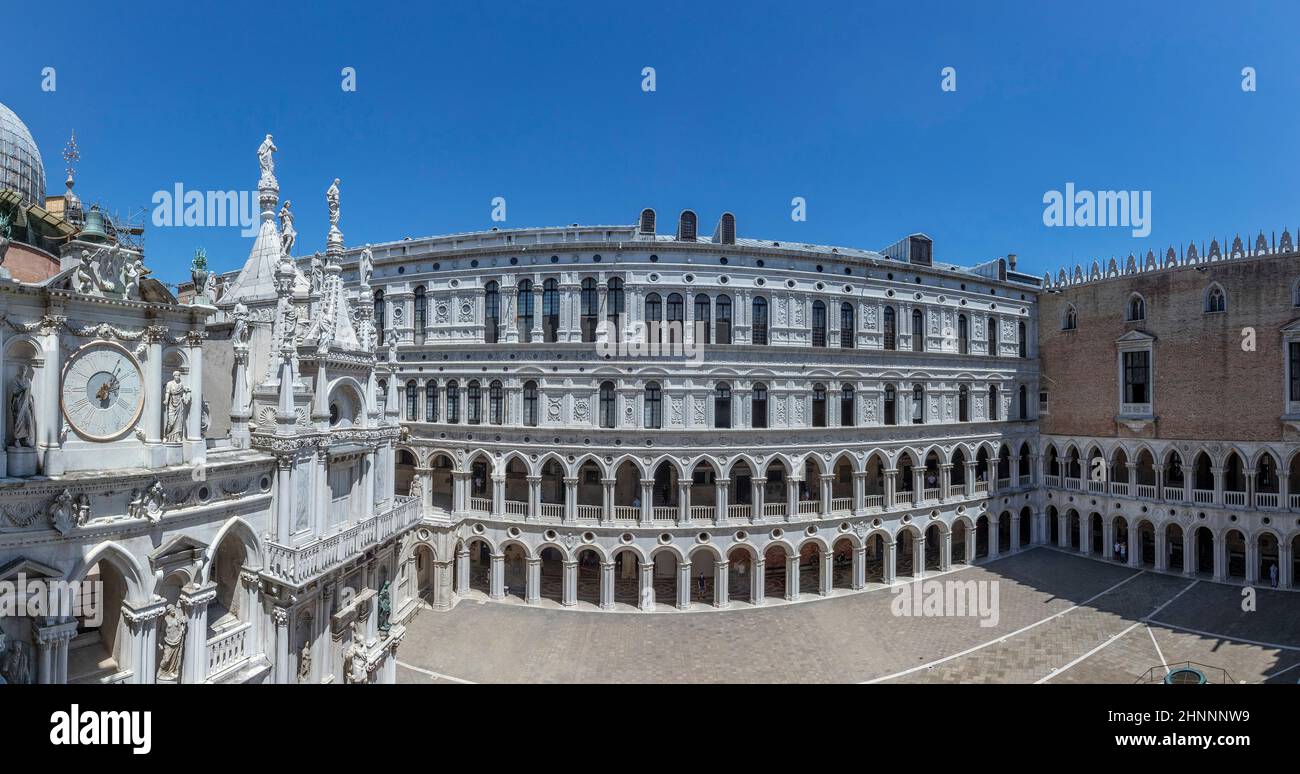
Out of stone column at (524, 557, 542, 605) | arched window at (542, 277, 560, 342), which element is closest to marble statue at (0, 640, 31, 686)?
stone column at (524, 557, 542, 605)

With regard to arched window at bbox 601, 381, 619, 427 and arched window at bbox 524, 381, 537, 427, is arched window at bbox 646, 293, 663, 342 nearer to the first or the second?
arched window at bbox 601, 381, 619, 427

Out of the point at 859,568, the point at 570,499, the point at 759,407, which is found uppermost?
the point at 759,407

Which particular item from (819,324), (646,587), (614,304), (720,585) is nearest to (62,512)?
(614,304)

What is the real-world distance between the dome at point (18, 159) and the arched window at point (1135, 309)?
5009cm

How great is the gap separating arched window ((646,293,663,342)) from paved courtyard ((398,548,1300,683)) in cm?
1351

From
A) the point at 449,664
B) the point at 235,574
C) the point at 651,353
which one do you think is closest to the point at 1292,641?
the point at 651,353

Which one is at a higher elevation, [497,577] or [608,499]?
[608,499]

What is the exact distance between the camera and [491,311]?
96.6ft

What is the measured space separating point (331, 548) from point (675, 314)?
18109 mm

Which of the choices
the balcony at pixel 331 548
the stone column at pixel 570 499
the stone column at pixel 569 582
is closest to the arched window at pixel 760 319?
the stone column at pixel 570 499

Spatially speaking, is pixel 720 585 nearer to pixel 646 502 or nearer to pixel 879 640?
pixel 646 502

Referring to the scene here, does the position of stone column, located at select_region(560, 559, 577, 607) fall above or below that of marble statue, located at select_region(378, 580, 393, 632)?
below

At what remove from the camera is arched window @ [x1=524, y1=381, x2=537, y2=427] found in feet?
93.2

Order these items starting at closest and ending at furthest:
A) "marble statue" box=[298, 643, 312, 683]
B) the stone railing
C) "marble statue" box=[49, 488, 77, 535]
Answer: "marble statue" box=[49, 488, 77, 535] → the stone railing → "marble statue" box=[298, 643, 312, 683]
